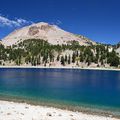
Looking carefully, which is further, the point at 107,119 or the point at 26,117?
the point at 107,119

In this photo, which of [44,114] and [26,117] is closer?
[26,117]

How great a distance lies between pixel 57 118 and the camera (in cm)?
3256

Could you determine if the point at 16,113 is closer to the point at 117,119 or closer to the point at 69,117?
the point at 69,117

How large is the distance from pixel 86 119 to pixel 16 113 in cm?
920

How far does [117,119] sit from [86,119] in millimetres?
5239

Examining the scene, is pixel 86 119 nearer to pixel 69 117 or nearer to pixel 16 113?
pixel 69 117

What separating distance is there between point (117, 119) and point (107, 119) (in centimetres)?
190

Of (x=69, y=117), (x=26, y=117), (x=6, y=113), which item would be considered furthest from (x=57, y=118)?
(x=6, y=113)

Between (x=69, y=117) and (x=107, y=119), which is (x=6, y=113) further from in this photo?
(x=107, y=119)

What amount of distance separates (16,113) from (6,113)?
1291mm

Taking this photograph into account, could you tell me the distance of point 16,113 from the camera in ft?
111

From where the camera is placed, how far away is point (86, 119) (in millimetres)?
32812

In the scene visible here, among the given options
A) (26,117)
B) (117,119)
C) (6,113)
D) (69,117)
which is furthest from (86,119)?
(6,113)

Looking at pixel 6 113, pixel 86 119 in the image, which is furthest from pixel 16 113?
pixel 86 119
